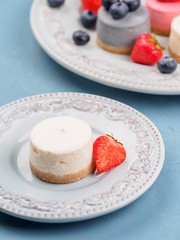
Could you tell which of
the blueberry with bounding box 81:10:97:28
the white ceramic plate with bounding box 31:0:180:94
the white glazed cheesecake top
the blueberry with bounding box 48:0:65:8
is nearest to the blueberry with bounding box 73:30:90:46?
the white ceramic plate with bounding box 31:0:180:94

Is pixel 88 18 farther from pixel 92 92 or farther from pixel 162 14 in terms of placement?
pixel 92 92

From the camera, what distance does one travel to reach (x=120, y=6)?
7.62 ft

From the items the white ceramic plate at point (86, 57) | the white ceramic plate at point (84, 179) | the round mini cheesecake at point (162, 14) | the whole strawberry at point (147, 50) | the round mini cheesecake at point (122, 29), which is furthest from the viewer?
the round mini cheesecake at point (162, 14)

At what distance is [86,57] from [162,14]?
21.7 inches

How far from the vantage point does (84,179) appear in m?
1.60

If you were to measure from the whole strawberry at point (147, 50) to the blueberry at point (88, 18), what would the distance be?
1.31 feet

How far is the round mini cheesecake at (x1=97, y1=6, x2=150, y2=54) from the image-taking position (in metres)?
2.37

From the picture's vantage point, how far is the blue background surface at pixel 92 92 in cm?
147

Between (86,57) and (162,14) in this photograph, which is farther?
(162,14)

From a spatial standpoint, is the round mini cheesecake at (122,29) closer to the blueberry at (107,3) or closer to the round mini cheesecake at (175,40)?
the blueberry at (107,3)

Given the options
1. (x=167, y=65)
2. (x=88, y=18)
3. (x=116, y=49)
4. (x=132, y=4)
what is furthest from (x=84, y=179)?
(x=88, y=18)

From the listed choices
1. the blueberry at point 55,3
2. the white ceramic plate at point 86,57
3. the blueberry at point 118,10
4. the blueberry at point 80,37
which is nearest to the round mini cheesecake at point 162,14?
the white ceramic plate at point 86,57

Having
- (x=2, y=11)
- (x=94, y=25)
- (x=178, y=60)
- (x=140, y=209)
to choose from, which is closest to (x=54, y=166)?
(x=140, y=209)

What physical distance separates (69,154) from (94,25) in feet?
4.25
